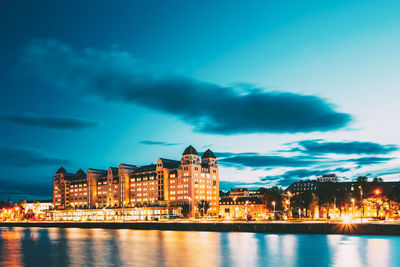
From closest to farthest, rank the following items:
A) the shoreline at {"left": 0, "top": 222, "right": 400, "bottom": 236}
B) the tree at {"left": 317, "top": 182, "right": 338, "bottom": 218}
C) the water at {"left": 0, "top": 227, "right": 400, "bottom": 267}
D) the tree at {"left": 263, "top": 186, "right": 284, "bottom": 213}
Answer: the water at {"left": 0, "top": 227, "right": 400, "bottom": 267}
the shoreline at {"left": 0, "top": 222, "right": 400, "bottom": 236}
the tree at {"left": 317, "top": 182, "right": 338, "bottom": 218}
the tree at {"left": 263, "top": 186, "right": 284, "bottom": 213}

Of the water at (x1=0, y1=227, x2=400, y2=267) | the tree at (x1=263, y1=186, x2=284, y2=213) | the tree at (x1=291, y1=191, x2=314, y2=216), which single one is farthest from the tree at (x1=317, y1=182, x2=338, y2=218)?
the water at (x1=0, y1=227, x2=400, y2=267)

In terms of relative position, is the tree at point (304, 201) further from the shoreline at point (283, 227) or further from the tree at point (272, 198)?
the shoreline at point (283, 227)

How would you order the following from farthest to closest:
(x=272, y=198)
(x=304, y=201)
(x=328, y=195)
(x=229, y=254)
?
(x=272, y=198)
(x=304, y=201)
(x=328, y=195)
(x=229, y=254)

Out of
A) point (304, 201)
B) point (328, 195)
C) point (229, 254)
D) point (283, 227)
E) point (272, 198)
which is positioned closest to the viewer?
point (229, 254)

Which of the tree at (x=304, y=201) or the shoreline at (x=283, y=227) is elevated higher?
the tree at (x=304, y=201)

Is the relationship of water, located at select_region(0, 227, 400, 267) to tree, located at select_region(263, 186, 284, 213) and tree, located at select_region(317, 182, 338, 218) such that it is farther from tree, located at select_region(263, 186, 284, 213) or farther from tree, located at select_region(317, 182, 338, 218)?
tree, located at select_region(263, 186, 284, 213)

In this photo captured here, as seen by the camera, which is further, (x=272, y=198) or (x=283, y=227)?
(x=272, y=198)

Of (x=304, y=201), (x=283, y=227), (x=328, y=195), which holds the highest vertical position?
(x=328, y=195)

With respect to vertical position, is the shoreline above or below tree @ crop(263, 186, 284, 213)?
below

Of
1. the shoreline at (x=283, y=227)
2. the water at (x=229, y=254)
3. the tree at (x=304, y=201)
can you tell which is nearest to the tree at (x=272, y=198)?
the tree at (x=304, y=201)

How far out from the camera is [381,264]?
212 feet

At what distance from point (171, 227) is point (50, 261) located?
85.8 metres

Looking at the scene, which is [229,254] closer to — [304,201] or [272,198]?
[304,201]

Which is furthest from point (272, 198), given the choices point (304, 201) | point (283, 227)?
point (283, 227)
